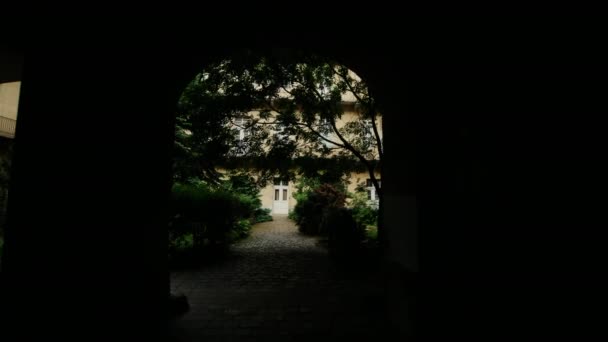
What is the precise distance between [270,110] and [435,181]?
4346mm

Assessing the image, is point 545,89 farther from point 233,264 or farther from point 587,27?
point 233,264

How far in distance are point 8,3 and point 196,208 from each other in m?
5.67

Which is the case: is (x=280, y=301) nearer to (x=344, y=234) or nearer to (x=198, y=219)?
(x=344, y=234)

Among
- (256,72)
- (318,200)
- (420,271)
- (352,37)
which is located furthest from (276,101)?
(318,200)

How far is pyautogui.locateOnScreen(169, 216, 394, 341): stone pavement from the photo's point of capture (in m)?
3.02

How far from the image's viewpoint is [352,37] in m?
2.81

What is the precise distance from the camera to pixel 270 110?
593 cm

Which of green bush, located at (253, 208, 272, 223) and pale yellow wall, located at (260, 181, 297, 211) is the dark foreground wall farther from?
pale yellow wall, located at (260, 181, 297, 211)

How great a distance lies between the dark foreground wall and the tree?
2.90 m

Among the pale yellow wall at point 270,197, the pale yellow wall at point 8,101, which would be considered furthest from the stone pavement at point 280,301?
the pale yellow wall at point 270,197

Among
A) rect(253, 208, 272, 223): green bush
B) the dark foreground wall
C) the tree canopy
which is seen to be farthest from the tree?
rect(253, 208, 272, 223): green bush

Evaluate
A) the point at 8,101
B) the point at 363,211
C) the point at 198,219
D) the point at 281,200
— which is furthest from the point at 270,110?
the point at 281,200

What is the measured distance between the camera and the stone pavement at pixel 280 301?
119 inches

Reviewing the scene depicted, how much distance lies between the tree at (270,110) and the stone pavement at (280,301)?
220 cm
